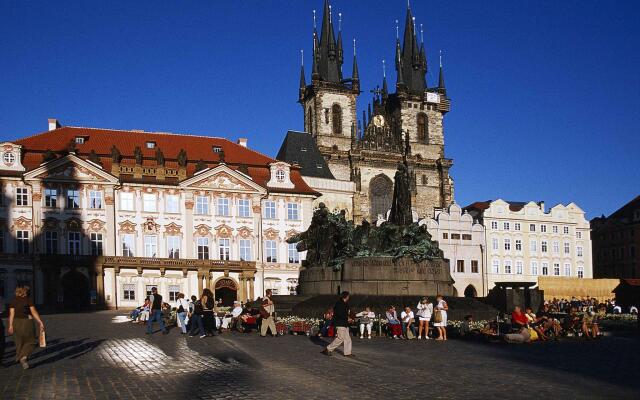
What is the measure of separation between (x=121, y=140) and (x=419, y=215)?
39373 millimetres

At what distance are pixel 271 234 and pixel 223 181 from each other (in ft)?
16.8

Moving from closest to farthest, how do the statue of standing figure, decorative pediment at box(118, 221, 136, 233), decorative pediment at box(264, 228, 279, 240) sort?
1. the statue of standing figure
2. decorative pediment at box(118, 221, 136, 233)
3. decorative pediment at box(264, 228, 279, 240)

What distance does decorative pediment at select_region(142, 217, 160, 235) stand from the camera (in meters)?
56.8

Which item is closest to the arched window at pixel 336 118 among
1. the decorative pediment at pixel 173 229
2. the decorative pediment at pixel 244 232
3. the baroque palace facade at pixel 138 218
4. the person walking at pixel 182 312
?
the baroque palace facade at pixel 138 218

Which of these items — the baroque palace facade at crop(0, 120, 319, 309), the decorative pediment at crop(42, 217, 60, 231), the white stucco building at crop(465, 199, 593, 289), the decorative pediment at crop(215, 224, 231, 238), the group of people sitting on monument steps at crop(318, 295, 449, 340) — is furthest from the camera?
the white stucco building at crop(465, 199, 593, 289)

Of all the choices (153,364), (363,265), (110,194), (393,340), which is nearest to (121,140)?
(110,194)

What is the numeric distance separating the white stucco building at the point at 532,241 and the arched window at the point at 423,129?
656 inches

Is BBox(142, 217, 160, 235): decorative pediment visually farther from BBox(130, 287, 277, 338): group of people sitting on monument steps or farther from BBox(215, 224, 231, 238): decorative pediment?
BBox(130, 287, 277, 338): group of people sitting on monument steps

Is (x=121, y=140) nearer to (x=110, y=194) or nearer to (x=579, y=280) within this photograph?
(x=110, y=194)

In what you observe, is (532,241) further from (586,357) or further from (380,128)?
(586,357)

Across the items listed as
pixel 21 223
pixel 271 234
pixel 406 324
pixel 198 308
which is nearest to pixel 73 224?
pixel 21 223

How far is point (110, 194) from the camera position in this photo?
2203 inches

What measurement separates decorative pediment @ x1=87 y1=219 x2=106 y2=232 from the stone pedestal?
31.2 m

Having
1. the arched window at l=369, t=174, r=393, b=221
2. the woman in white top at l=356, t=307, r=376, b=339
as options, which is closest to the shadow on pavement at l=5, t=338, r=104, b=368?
the woman in white top at l=356, t=307, r=376, b=339
